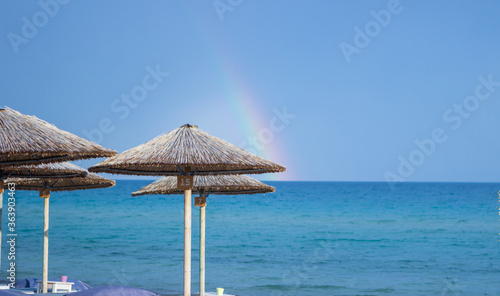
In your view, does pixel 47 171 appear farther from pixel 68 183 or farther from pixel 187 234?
pixel 187 234

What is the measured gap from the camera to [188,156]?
7.37 meters

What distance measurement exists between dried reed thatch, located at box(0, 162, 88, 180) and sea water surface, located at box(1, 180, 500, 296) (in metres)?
6.60

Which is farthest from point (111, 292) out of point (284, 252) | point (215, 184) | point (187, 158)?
point (284, 252)

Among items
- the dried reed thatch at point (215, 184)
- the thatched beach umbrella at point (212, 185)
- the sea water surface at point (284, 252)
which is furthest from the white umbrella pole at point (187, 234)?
the sea water surface at point (284, 252)

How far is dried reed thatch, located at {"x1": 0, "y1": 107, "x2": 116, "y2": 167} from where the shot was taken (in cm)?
662

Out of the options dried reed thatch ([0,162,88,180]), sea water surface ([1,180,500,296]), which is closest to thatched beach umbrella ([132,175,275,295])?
dried reed thatch ([0,162,88,180])

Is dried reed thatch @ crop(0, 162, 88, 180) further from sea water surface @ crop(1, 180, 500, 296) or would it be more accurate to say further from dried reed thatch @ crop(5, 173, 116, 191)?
sea water surface @ crop(1, 180, 500, 296)

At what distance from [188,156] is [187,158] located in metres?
0.05

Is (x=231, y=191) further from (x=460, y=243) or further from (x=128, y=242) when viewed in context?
(x=460, y=243)

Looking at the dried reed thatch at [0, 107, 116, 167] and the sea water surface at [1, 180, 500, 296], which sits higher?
the dried reed thatch at [0, 107, 116, 167]

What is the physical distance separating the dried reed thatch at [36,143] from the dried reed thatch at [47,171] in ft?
4.47

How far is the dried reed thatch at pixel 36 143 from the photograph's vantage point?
6.62 m

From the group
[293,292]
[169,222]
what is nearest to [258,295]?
[293,292]

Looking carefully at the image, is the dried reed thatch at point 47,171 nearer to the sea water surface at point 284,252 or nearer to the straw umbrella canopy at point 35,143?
the straw umbrella canopy at point 35,143
